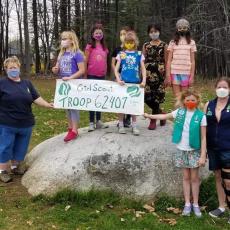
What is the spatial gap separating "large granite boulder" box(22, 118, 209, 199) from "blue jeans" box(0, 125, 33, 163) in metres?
0.75

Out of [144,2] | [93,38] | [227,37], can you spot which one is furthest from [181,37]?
[144,2]

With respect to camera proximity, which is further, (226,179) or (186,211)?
(186,211)

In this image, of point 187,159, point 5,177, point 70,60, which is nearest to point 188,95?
point 187,159

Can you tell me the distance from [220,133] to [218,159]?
37 centimetres

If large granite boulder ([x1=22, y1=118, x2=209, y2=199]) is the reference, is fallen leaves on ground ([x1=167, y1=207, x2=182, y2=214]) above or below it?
below

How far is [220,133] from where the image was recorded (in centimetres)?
610

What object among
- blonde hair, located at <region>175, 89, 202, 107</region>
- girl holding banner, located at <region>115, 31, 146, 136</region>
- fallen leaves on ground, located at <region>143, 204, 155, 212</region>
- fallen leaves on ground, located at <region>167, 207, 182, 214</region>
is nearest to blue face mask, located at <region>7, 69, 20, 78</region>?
girl holding banner, located at <region>115, 31, 146, 136</region>

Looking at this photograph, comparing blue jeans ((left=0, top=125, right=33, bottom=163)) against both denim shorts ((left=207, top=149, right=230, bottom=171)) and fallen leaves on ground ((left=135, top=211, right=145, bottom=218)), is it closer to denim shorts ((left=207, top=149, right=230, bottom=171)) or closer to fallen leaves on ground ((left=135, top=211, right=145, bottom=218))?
fallen leaves on ground ((left=135, top=211, right=145, bottom=218))

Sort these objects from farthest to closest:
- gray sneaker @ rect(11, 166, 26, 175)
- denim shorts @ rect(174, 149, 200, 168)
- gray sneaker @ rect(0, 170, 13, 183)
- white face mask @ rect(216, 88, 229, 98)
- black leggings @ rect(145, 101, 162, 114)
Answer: gray sneaker @ rect(11, 166, 26, 175), black leggings @ rect(145, 101, 162, 114), gray sneaker @ rect(0, 170, 13, 183), denim shorts @ rect(174, 149, 200, 168), white face mask @ rect(216, 88, 229, 98)

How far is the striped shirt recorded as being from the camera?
24.5ft

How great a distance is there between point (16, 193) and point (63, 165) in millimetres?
877

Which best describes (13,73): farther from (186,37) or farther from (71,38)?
(186,37)

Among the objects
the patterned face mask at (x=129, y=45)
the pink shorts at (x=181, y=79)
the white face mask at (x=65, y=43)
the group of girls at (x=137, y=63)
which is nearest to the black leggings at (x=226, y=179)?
the group of girls at (x=137, y=63)

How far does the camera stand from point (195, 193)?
634cm
